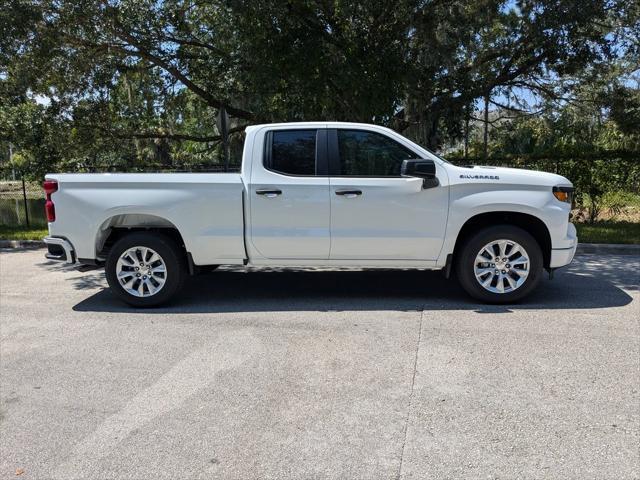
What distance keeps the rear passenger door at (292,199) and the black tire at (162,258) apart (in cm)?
94

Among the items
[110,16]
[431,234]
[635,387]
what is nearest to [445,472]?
[635,387]

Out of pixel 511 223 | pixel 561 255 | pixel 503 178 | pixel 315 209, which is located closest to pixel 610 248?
pixel 561 255

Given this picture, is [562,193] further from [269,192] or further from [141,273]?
[141,273]

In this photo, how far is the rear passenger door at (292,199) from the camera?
6.01 meters

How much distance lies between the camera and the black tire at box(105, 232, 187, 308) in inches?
243

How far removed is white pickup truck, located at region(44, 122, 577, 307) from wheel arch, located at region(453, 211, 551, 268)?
0.02m

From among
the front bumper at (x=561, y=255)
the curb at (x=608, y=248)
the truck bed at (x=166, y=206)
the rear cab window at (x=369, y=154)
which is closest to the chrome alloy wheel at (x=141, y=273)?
the truck bed at (x=166, y=206)

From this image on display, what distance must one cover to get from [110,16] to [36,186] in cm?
611

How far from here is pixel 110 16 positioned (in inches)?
430

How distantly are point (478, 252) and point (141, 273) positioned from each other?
3.76 m

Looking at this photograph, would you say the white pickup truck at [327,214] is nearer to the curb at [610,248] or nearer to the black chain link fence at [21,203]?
the curb at [610,248]

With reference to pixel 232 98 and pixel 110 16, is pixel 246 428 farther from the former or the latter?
pixel 232 98

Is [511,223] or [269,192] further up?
[269,192]

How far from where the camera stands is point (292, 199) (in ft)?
19.7
